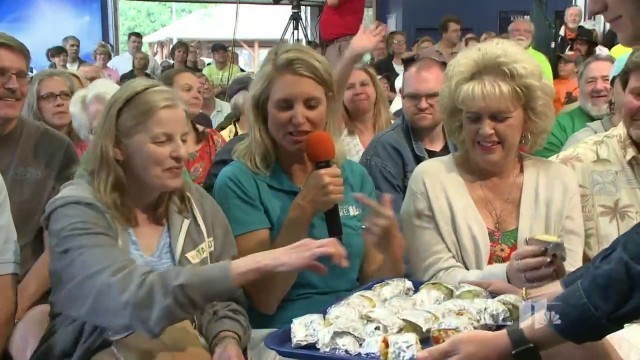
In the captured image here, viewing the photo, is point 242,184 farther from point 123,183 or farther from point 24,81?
point 24,81

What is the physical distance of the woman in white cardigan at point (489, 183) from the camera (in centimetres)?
218

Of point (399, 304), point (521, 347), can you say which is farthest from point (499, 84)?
point (521, 347)

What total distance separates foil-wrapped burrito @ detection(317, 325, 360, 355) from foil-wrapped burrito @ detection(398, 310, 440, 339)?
12cm

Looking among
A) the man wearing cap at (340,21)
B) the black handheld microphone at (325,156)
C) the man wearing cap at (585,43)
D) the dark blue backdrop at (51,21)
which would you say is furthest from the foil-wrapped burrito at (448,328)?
the dark blue backdrop at (51,21)

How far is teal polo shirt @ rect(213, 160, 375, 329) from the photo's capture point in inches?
85.1

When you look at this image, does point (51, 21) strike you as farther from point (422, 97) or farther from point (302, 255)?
point (302, 255)

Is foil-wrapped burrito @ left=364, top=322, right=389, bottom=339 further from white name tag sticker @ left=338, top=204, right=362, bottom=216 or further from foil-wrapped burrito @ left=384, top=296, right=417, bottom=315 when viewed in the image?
white name tag sticker @ left=338, top=204, right=362, bottom=216

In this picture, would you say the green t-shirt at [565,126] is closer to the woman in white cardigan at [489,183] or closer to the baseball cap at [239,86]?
the woman in white cardigan at [489,183]

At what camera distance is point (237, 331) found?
6.50 feet

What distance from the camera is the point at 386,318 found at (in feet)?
5.38

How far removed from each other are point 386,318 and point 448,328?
130mm

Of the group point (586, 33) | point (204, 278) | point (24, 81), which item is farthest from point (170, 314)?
point (586, 33)

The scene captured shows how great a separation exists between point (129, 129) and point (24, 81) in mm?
823

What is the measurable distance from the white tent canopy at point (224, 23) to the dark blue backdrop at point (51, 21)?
38.2 inches
